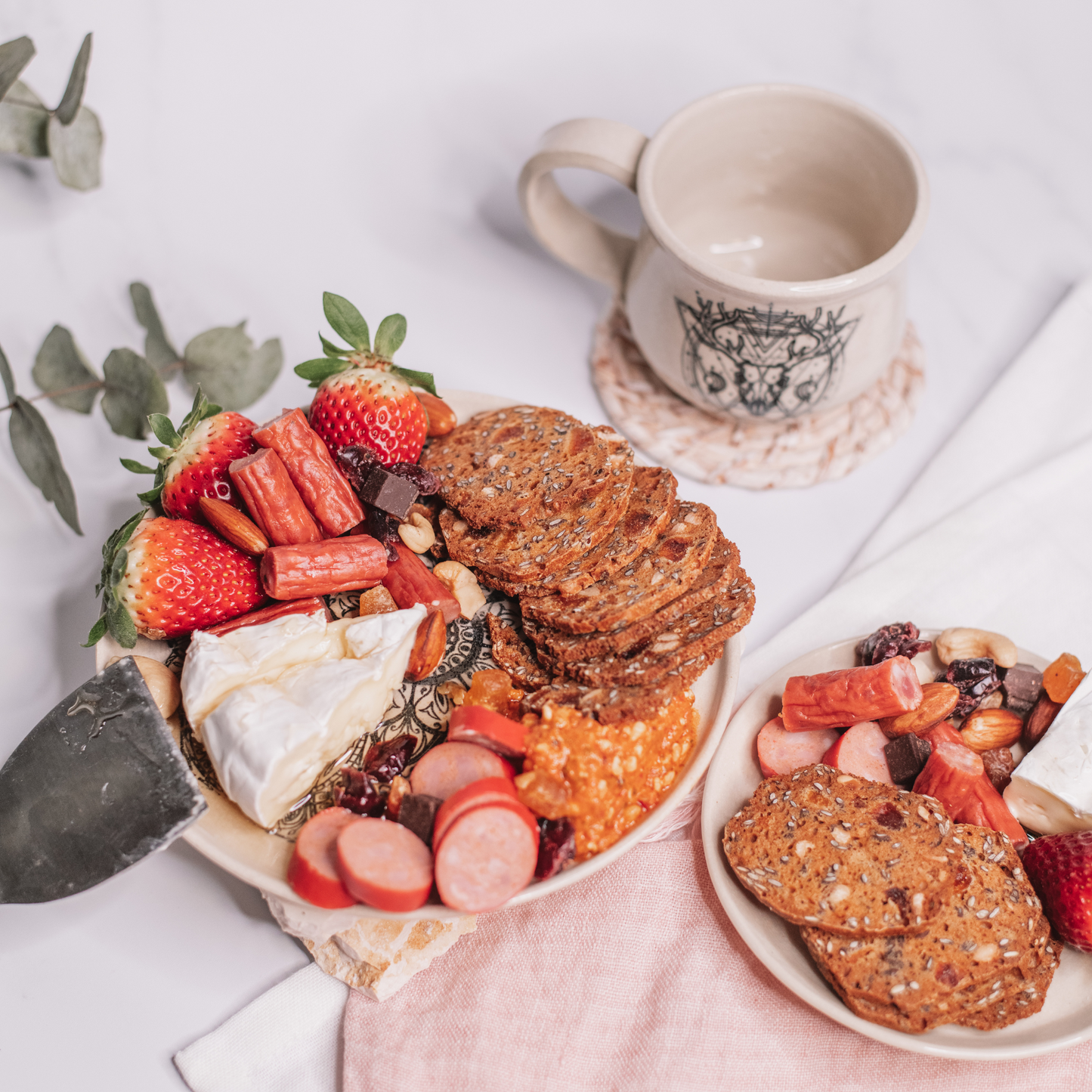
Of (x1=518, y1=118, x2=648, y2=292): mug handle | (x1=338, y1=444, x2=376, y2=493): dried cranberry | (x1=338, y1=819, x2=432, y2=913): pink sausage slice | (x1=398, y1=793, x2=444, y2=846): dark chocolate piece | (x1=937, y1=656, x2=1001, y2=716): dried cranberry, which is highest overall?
(x1=518, y1=118, x2=648, y2=292): mug handle

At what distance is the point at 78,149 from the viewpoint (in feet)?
6.53

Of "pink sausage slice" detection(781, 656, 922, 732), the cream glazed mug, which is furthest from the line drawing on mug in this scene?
"pink sausage slice" detection(781, 656, 922, 732)

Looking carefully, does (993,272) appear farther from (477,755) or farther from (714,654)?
(477,755)

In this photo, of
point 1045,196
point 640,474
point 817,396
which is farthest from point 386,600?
point 1045,196

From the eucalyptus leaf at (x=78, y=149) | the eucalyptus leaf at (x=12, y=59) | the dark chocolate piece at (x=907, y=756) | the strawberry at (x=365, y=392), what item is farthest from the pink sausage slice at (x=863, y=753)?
the eucalyptus leaf at (x=78, y=149)

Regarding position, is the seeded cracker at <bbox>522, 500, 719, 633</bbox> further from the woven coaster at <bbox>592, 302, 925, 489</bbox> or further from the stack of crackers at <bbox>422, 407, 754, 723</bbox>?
the woven coaster at <bbox>592, 302, 925, 489</bbox>

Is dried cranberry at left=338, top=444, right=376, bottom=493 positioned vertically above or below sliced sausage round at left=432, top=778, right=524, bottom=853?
above

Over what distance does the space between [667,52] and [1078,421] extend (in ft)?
4.16

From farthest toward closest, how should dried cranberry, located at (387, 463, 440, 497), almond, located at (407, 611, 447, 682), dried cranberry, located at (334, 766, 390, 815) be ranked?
1. dried cranberry, located at (387, 463, 440, 497)
2. almond, located at (407, 611, 447, 682)
3. dried cranberry, located at (334, 766, 390, 815)

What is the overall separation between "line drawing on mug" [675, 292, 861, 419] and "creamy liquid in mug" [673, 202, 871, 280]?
13.3 inches

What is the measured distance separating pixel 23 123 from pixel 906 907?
202cm

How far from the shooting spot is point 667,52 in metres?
2.40

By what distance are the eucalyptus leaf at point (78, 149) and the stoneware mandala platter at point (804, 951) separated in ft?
5.28

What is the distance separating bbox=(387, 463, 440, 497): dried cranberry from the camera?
1.49 metres
